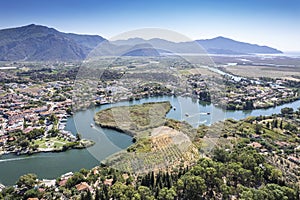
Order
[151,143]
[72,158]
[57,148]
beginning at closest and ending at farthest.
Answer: [72,158] → [151,143] → [57,148]

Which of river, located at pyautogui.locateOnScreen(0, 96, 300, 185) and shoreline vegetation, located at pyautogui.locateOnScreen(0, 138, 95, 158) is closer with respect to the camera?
river, located at pyautogui.locateOnScreen(0, 96, 300, 185)

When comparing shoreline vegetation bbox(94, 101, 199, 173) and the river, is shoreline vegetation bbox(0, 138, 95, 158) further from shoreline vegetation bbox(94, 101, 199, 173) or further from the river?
shoreline vegetation bbox(94, 101, 199, 173)

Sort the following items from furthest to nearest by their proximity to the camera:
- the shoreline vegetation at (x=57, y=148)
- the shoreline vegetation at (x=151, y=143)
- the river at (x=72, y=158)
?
the shoreline vegetation at (x=57, y=148), the river at (x=72, y=158), the shoreline vegetation at (x=151, y=143)

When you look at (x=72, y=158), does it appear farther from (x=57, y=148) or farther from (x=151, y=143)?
A: (x=151, y=143)

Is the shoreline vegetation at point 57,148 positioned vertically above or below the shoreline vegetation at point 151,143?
below

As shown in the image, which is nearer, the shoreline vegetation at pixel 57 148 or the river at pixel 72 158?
the river at pixel 72 158

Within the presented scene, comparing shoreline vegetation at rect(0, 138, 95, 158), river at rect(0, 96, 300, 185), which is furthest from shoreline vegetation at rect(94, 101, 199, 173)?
shoreline vegetation at rect(0, 138, 95, 158)

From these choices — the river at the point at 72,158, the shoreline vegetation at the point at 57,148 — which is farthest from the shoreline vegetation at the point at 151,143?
the shoreline vegetation at the point at 57,148

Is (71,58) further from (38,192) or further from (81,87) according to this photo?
(38,192)

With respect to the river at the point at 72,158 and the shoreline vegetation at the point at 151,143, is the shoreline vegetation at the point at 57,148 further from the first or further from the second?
the shoreline vegetation at the point at 151,143

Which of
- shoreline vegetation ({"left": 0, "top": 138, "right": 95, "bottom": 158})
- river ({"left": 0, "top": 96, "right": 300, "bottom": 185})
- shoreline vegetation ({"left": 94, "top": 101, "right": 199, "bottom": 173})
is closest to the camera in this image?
shoreline vegetation ({"left": 94, "top": 101, "right": 199, "bottom": 173})

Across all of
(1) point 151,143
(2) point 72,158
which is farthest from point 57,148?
(1) point 151,143
